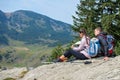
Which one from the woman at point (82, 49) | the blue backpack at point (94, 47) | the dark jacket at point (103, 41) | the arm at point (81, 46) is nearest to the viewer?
the dark jacket at point (103, 41)

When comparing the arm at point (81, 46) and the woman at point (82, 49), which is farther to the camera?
the arm at point (81, 46)

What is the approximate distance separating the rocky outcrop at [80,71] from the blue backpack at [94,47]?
419mm

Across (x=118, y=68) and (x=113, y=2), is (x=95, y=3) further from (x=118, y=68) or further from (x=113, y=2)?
(x=118, y=68)

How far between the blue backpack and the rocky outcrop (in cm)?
42

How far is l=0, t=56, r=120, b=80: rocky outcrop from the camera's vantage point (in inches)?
522

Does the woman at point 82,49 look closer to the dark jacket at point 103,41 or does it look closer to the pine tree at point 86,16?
the dark jacket at point 103,41

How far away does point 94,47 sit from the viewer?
16.7 metres

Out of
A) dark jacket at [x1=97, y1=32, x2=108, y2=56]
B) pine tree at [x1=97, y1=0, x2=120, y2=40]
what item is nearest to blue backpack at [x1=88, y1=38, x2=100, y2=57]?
dark jacket at [x1=97, y1=32, x2=108, y2=56]

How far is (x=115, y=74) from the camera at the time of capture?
1275cm

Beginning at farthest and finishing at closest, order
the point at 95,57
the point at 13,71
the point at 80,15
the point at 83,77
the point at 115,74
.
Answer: the point at 80,15, the point at 13,71, the point at 95,57, the point at 83,77, the point at 115,74

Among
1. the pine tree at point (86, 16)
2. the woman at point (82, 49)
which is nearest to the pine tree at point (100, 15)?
the pine tree at point (86, 16)

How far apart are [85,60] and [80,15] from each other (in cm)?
5141

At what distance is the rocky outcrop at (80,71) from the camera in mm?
13264

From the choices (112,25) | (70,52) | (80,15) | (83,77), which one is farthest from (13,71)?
(80,15)
